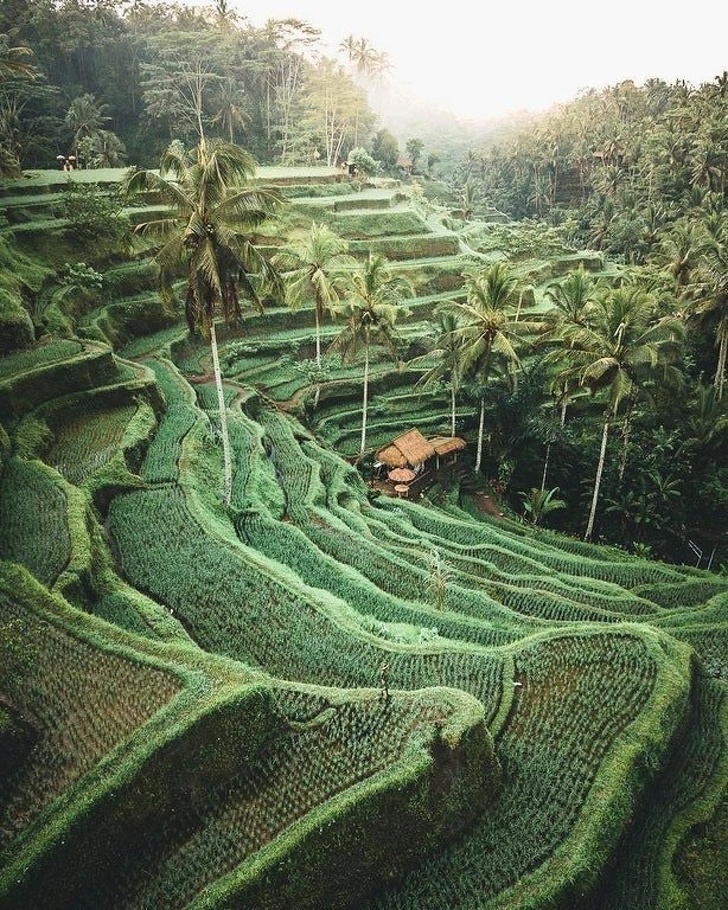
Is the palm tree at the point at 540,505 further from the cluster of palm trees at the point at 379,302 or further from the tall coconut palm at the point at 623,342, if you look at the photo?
the tall coconut palm at the point at 623,342

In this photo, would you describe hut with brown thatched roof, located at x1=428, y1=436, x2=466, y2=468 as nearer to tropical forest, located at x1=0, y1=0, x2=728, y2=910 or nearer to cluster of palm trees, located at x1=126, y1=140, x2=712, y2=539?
tropical forest, located at x1=0, y1=0, x2=728, y2=910

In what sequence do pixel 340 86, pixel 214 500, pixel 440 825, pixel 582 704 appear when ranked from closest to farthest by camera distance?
pixel 440 825 < pixel 582 704 < pixel 214 500 < pixel 340 86

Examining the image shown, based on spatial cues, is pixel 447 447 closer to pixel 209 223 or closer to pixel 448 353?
pixel 448 353

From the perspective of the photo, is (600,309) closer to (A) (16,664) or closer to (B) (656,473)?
(B) (656,473)

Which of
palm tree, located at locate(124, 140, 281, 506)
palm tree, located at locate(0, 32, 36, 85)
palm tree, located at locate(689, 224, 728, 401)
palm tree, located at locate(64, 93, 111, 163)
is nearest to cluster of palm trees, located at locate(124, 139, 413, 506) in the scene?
palm tree, located at locate(124, 140, 281, 506)

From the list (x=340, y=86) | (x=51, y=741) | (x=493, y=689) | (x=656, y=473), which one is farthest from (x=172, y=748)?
(x=340, y=86)

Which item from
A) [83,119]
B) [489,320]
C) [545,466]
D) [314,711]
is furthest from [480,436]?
[83,119]
